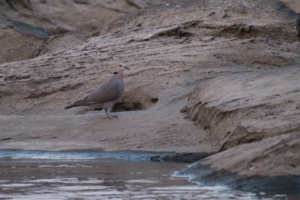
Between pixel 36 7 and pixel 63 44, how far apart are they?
3.99m

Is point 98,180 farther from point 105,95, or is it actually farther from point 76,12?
point 76,12

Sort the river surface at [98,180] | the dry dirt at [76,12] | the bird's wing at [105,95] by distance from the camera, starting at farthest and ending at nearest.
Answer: the dry dirt at [76,12] < the bird's wing at [105,95] < the river surface at [98,180]

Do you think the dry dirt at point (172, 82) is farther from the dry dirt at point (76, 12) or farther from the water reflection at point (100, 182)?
the dry dirt at point (76, 12)

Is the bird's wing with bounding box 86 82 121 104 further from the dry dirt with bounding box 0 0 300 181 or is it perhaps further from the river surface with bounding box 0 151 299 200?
the river surface with bounding box 0 151 299 200

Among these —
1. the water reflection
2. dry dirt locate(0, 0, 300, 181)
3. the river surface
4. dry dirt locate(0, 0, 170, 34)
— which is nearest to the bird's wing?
dry dirt locate(0, 0, 300, 181)

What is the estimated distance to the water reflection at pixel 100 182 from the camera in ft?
12.2

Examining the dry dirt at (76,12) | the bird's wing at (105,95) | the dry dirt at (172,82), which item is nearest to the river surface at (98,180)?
the dry dirt at (172,82)

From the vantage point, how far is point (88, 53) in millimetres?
11133

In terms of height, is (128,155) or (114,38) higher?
(114,38)

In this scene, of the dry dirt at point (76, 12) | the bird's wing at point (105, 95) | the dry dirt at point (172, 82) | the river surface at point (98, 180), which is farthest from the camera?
the dry dirt at point (76, 12)

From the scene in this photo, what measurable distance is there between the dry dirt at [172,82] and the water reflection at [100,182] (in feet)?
2.24

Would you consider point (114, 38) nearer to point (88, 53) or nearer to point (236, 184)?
point (88, 53)

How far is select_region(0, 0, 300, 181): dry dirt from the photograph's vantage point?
6160mm

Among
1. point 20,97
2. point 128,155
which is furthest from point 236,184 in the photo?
point 20,97
